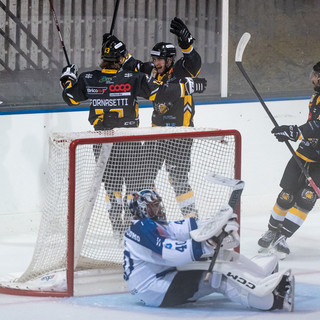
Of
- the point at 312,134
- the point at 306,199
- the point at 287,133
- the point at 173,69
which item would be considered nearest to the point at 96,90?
the point at 173,69

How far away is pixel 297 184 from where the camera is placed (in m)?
5.49

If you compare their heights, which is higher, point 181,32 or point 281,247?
point 181,32

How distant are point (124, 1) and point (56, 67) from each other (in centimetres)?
64

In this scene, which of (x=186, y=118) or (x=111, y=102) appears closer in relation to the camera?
(x=111, y=102)

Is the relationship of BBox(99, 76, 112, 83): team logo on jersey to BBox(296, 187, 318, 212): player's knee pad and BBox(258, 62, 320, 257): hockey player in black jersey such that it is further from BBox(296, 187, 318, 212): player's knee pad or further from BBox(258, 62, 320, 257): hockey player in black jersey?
BBox(296, 187, 318, 212): player's knee pad

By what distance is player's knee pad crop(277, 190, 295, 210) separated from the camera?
18.1ft

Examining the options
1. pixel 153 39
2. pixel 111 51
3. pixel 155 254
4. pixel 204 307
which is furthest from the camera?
pixel 153 39

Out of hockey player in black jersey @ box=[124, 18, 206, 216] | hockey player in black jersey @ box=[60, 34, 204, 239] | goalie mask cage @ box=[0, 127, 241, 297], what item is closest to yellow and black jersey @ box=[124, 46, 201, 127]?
hockey player in black jersey @ box=[124, 18, 206, 216]

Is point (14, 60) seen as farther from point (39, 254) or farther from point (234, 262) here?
point (234, 262)

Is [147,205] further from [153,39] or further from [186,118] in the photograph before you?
[153,39]

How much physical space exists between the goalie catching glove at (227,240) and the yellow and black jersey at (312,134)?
1.46 m

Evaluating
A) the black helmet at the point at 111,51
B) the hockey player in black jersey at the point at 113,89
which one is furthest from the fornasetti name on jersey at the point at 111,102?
the black helmet at the point at 111,51

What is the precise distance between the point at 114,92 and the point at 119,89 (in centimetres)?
3

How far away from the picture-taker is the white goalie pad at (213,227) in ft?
12.9
